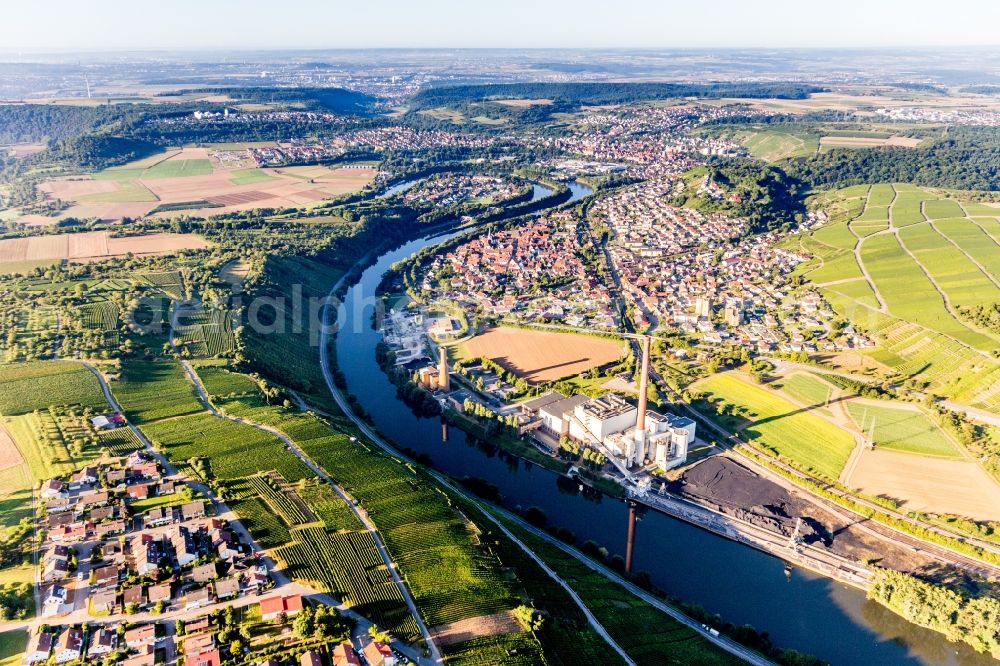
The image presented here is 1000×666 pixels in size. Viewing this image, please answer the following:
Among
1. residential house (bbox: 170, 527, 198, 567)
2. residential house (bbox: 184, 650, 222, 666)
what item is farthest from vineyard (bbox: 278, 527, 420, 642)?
residential house (bbox: 184, 650, 222, 666)

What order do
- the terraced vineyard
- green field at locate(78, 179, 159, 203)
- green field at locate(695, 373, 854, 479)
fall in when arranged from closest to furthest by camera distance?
green field at locate(695, 373, 854, 479) → the terraced vineyard → green field at locate(78, 179, 159, 203)

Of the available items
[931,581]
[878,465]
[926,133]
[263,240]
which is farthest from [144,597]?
[926,133]

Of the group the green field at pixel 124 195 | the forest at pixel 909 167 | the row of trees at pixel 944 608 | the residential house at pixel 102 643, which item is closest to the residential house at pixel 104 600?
the residential house at pixel 102 643

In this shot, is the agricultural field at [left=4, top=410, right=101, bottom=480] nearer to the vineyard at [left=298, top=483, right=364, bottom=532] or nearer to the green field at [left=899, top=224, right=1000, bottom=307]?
the vineyard at [left=298, top=483, right=364, bottom=532]

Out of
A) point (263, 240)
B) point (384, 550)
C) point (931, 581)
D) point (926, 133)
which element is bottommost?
point (931, 581)

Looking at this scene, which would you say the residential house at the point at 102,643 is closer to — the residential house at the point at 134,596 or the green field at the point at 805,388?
the residential house at the point at 134,596

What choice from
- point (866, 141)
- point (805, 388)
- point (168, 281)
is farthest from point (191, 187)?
point (866, 141)

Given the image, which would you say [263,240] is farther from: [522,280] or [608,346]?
[608,346]
